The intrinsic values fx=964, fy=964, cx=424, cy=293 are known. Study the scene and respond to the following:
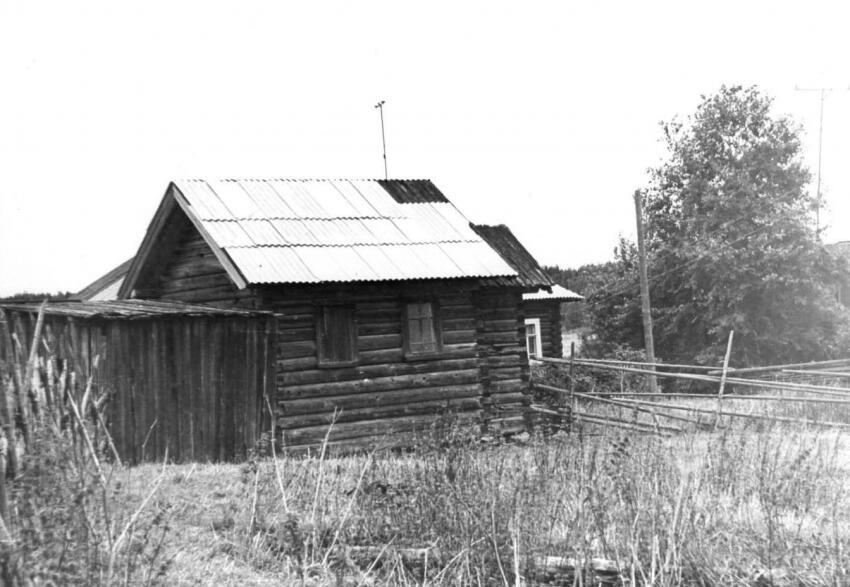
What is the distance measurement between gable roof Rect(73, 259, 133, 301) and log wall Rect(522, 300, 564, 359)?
503 inches

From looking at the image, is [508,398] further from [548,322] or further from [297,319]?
[548,322]

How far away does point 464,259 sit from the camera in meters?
16.2

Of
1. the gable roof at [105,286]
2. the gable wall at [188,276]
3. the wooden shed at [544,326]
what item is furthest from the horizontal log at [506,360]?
the gable roof at [105,286]

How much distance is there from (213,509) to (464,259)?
8.78 meters

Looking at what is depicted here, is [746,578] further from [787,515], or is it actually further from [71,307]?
[71,307]

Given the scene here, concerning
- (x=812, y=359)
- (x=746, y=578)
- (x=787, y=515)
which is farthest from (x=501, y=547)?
(x=812, y=359)

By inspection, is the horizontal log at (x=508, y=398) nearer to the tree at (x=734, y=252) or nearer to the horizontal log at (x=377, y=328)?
the horizontal log at (x=377, y=328)

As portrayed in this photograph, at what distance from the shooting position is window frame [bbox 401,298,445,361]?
1574 cm

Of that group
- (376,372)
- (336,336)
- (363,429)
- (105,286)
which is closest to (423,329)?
(376,372)

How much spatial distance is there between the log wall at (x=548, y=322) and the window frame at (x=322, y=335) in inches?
561

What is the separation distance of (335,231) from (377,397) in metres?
2.94

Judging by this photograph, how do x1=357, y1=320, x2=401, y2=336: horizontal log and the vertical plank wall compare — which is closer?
the vertical plank wall

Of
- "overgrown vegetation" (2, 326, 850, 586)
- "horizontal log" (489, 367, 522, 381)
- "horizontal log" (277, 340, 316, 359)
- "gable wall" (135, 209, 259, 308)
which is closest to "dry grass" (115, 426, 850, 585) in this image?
"overgrown vegetation" (2, 326, 850, 586)

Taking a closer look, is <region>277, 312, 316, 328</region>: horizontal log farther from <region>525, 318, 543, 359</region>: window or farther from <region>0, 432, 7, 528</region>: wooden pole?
<region>525, 318, 543, 359</region>: window
